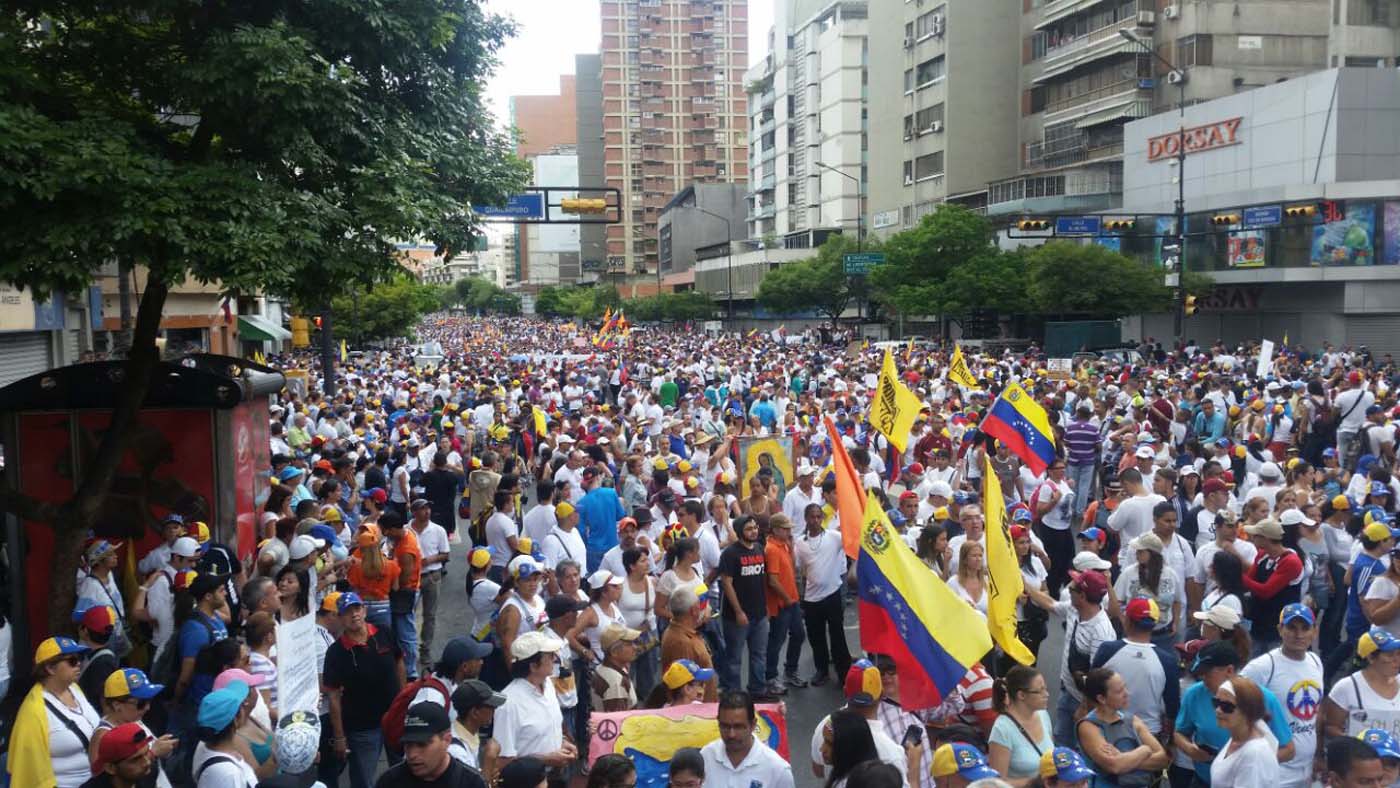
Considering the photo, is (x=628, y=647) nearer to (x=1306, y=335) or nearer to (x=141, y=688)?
(x=141, y=688)

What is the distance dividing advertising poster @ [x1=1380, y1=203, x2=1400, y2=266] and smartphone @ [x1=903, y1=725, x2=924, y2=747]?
152ft

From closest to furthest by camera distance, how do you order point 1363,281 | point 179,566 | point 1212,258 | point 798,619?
point 179,566, point 798,619, point 1363,281, point 1212,258

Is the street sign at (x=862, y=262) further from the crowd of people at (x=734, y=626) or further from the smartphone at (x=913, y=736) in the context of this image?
the smartphone at (x=913, y=736)

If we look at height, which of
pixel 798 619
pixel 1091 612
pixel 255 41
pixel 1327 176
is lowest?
pixel 798 619

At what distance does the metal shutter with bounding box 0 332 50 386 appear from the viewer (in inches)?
676

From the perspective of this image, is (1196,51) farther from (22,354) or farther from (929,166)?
(22,354)

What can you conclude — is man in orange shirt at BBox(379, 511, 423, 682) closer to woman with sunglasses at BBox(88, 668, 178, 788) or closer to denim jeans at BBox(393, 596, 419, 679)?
denim jeans at BBox(393, 596, 419, 679)

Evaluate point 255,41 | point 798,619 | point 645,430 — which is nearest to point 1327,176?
point 645,430

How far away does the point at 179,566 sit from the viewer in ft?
27.9

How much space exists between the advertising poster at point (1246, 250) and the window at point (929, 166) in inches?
1059

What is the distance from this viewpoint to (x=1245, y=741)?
531cm

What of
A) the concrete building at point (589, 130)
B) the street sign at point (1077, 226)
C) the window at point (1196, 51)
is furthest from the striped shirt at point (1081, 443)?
the concrete building at point (589, 130)

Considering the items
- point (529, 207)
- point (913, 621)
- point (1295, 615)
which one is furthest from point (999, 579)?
point (529, 207)

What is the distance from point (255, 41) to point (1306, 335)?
48172 millimetres
